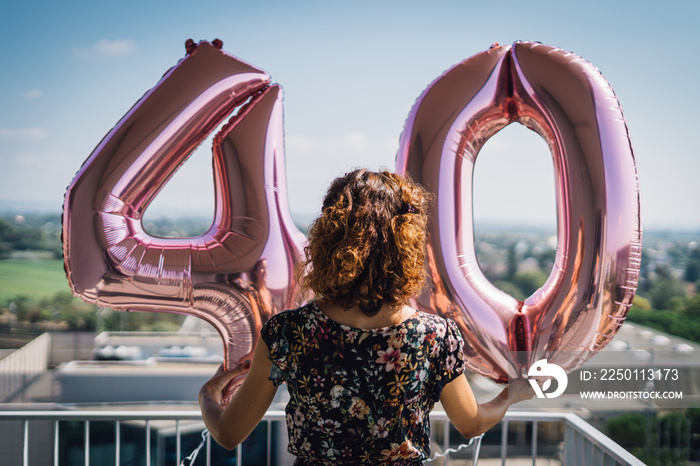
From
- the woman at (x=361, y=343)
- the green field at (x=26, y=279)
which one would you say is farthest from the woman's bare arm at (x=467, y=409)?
the green field at (x=26, y=279)

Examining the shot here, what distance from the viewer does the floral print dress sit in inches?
31.5

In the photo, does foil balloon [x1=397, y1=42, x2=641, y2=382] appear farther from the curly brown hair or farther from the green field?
the green field

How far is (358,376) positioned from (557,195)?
28.6 inches

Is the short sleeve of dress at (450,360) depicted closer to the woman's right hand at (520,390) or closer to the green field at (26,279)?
the woman's right hand at (520,390)

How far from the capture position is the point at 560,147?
1.19 metres

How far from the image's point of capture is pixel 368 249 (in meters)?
0.78

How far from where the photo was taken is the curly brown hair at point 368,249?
781mm

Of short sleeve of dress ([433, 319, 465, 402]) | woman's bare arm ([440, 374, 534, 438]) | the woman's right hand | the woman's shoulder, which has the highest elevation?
the woman's shoulder

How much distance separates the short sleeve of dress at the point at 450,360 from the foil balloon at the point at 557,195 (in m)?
0.36

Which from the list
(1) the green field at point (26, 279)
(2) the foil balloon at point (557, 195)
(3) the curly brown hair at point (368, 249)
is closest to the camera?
(3) the curly brown hair at point (368, 249)

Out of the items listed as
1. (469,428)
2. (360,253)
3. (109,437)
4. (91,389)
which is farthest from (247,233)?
(91,389)

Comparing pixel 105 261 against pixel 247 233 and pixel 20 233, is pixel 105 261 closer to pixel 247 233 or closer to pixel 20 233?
pixel 247 233

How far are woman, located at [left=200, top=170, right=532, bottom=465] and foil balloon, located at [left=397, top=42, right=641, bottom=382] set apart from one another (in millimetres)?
367

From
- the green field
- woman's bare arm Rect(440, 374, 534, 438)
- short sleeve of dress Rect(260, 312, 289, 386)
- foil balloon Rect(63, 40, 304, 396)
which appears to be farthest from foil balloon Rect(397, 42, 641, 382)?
the green field
